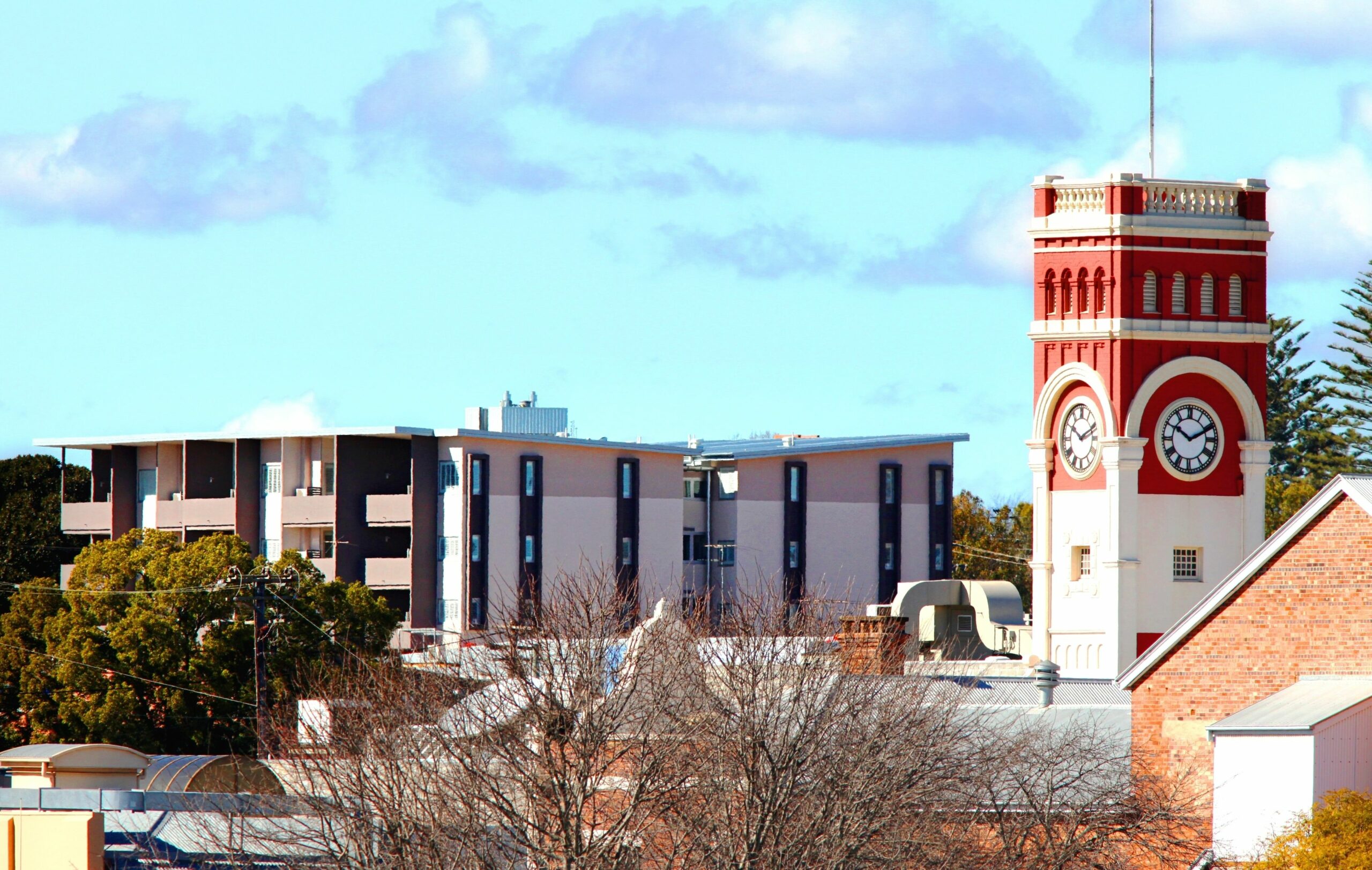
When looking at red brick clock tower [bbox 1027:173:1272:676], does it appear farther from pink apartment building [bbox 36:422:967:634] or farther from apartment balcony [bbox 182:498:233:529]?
apartment balcony [bbox 182:498:233:529]

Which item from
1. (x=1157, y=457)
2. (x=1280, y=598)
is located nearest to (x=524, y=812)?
(x=1280, y=598)

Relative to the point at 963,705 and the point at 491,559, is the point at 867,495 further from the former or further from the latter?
the point at 963,705

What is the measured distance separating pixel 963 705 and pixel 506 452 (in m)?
47.0

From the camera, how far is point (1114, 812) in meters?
42.1

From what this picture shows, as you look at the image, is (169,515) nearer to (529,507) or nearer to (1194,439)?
(529,507)

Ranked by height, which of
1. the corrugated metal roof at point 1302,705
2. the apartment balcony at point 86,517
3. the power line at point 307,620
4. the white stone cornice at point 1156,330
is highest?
the white stone cornice at point 1156,330

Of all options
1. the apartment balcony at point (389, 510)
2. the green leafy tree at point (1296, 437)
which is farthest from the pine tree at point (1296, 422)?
the apartment balcony at point (389, 510)

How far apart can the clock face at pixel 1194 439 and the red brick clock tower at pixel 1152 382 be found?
0.15 ft

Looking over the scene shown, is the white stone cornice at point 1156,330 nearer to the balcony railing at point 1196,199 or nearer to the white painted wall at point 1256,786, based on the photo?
the balcony railing at point 1196,199

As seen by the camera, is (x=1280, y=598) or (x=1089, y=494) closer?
(x=1280, y=598)

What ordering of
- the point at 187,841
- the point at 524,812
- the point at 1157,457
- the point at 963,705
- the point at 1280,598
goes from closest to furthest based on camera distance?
the point at 524,812, the point at 187,841, the point at 1280,598, the point at 963,705, the point at 1157,457

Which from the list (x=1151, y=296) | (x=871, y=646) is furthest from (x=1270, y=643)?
(x=1151, y=296)

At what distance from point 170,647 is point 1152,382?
97.2ft

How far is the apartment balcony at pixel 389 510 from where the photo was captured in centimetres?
9056
